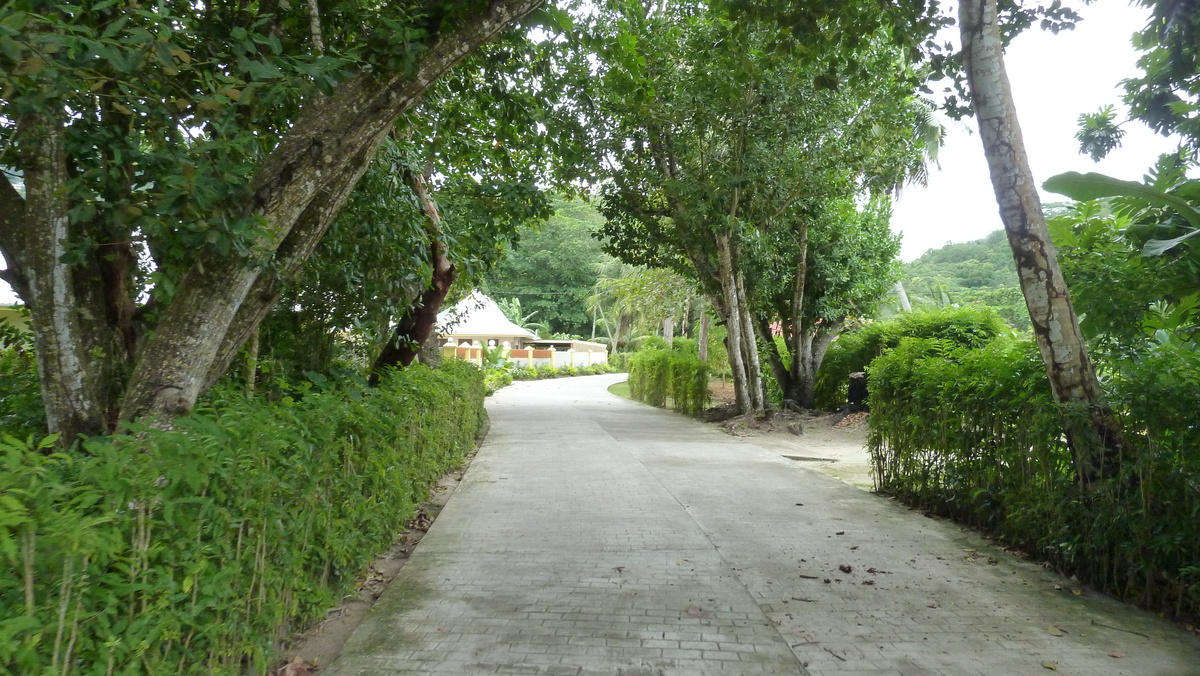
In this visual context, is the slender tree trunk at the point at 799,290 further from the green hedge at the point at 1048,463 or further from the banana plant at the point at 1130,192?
the banana plant at the point at 1130,192

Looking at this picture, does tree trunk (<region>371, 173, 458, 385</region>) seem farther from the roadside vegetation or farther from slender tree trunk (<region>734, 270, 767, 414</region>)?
slender tree trunk (<region>734, 270, 767, 414</region>)

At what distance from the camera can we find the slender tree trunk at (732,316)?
17.7 metres

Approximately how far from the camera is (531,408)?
81.3 feet

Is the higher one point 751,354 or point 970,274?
point 970,274

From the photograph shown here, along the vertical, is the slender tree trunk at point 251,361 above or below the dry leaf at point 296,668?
above

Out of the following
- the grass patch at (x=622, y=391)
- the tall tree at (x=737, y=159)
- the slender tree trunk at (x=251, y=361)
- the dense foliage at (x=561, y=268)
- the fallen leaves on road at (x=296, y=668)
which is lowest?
the fallen leaves on road at (x=296, y=668)

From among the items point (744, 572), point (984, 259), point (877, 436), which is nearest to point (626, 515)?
point (744, 572)

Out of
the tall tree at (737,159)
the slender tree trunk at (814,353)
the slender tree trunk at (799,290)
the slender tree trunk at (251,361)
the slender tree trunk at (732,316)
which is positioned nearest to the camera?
the slender tree trunk at (251,361)

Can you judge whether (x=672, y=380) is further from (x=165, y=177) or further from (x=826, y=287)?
(x=165, y=177)

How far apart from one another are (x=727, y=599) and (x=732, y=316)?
13036 millimetres

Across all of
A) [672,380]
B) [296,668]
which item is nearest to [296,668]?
[296,668]

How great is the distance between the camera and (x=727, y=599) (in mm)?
5625

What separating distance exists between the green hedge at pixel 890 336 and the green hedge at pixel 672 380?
10.3ft

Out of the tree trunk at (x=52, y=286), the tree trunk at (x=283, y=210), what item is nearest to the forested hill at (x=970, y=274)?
the tree trunk at (x=283, y=210)
